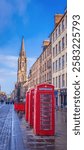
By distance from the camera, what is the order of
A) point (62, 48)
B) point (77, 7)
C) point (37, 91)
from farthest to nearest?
point (62, 48), point (37, 91), point (77, 7)

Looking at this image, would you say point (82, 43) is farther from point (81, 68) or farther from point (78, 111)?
point (78, 111)

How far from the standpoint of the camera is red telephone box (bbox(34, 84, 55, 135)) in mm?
15086

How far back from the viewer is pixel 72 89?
3668 mm

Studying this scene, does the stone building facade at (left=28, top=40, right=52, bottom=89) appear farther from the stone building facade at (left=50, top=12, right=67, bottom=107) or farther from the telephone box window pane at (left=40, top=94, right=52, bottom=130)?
the telephone box window pane at (left=40, top=94, right=52, bottom=130)

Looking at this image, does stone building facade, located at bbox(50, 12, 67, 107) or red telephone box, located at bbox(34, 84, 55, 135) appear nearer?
red telephone box, located at bbox(34, 84, 55, 135)

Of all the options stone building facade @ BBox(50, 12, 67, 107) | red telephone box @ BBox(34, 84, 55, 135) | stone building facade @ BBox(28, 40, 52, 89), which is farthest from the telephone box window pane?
stone building facade @ BBox(28, 40, 52, 89)

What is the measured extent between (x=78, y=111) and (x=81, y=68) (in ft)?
1.75

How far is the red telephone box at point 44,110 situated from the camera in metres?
15.1

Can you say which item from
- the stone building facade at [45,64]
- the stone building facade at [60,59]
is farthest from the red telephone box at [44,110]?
the stone building facade at [45,64]

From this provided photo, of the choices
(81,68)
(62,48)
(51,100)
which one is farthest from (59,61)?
(81,68)

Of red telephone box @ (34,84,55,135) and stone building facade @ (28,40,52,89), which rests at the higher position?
stone building facade @ (28,40,52,89)

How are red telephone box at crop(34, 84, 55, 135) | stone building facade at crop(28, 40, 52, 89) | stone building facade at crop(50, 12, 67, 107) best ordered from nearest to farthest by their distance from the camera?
red telephone box at crop(34, 84, 55, 135), stone building facade at crop(50, 12, 67, 107), stone building facade at crop(28, 40, 52, 89)

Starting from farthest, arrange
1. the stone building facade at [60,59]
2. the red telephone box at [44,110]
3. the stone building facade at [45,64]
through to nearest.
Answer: the stone building facade at [45,64]
the stone building facade at [60,59]
the red telephone box at [44,110]

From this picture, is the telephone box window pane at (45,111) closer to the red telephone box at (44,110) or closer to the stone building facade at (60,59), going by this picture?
the red telephone box at (44,110)
